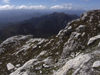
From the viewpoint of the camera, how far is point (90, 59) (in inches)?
851

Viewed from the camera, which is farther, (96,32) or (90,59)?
(96,32)

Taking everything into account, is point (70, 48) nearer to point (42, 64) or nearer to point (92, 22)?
point (42, 64)

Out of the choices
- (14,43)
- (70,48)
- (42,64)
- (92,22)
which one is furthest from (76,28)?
(14,43)

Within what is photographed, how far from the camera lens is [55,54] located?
117ft

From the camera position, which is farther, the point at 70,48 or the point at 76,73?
the point at 70,48

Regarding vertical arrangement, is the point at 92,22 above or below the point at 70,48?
above

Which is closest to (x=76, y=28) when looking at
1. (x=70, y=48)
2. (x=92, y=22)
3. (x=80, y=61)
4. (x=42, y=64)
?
(x=92, y=22)

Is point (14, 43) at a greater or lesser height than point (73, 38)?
lesser

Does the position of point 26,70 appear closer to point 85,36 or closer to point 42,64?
point 42,64

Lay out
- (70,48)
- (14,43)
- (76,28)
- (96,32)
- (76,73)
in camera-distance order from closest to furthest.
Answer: (76,73) → (70,48) → (96,32) → (76,28) → (14,43)

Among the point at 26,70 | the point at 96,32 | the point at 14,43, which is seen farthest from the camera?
the point at 14,43

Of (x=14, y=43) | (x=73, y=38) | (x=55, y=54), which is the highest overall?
(x=73, y=38)

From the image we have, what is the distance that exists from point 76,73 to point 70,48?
15311 mm

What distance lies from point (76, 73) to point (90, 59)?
2.86 metres
